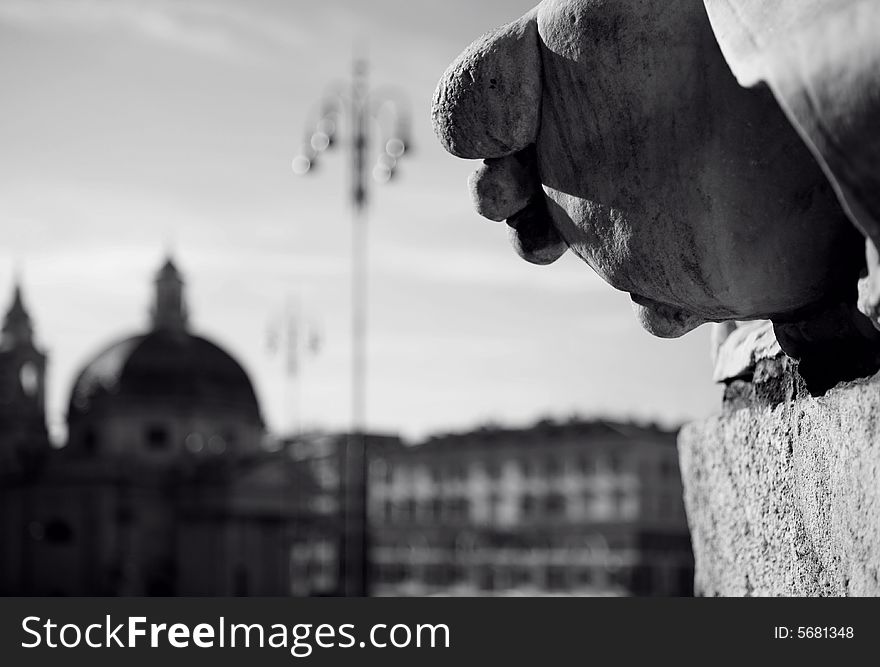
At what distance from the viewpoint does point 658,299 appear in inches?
77.6

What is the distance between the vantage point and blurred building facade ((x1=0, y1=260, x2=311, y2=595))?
50094 millimetres

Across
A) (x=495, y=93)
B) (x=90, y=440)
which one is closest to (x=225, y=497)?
(x=90, y=440)

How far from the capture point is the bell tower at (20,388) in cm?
5409

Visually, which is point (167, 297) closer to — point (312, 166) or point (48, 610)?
point (312, 166)

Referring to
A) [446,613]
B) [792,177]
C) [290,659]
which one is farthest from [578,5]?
[290,659]

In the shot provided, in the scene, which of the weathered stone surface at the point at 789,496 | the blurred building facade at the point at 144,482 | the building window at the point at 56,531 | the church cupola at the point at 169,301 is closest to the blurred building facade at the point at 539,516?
the blurred building facade at the point at 144,482

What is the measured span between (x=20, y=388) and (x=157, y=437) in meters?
7.30

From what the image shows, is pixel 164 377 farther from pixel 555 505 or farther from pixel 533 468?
pixel 555 505

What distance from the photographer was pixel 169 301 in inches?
2274

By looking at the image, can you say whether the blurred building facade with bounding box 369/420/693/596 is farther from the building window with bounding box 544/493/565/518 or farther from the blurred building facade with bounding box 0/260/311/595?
the blurred building facade with bounding box 0/260/311/595

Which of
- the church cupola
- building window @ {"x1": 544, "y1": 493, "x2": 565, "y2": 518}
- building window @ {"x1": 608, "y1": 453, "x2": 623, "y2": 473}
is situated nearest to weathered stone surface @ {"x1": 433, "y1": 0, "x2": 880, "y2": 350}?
building window @ {"x1": 608, "y1": 453, "x2": 623, "y2": 473}

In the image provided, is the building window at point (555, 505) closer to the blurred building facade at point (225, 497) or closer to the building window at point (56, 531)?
the blurred building facade at point (225, 497)

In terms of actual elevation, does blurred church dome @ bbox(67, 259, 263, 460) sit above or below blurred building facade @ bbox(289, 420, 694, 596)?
above

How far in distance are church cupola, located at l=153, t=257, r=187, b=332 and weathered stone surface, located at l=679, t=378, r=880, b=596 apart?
55.9m
